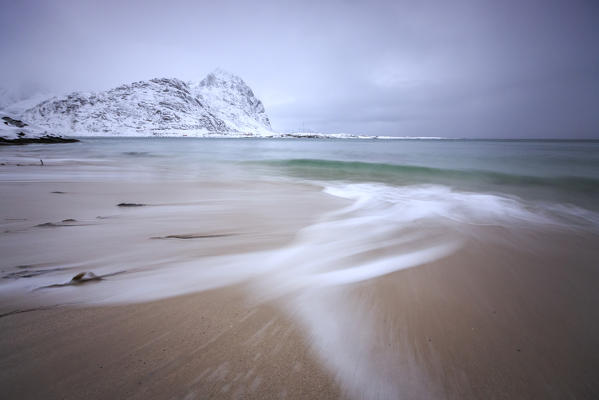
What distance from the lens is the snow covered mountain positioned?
117375 millimetres

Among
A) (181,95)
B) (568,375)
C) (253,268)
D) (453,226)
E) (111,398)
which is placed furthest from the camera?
(181,95)

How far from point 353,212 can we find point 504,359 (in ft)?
9.61

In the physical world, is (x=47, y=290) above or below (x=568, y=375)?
above

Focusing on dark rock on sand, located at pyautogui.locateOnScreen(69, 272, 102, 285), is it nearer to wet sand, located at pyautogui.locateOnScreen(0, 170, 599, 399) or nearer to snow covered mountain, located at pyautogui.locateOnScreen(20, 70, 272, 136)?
wet sand, located at pyautogui.locateOnScreen(0, 170, 599, 399)

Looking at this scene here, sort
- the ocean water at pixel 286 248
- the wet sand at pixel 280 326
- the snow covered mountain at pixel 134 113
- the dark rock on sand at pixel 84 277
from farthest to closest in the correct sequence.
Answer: the snow covered mountain at pixel 134 113
the dark rock on sand at pixel 84 277
the ocean water at pixel 286 248
the wet sand at pixel 280 326

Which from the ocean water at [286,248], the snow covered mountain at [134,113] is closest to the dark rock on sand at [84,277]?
the ocean water at [286,248]

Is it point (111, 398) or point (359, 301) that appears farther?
point (359, 301)

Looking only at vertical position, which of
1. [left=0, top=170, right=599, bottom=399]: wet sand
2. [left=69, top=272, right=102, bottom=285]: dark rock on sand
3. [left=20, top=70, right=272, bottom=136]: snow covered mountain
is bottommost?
[left=0, top=170, right=599, bottom=399]: wet sand

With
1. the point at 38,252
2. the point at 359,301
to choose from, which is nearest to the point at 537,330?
the point at 359,301

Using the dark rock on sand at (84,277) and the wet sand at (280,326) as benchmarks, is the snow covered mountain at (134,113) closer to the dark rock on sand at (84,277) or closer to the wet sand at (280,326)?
the wet sand at (280,326)

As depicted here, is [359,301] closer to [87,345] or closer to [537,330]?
[537,330]

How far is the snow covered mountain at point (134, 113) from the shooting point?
11738 cm

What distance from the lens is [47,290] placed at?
1.61 metres

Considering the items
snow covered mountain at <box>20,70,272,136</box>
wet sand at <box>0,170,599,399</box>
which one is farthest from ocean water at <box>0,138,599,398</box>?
snow covered mountain at <box>20,70,272,136</box>
